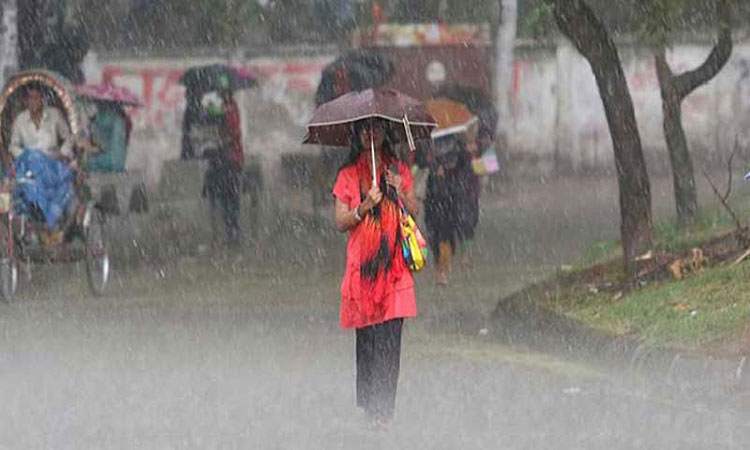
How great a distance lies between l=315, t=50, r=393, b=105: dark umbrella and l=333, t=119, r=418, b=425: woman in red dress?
18514mm

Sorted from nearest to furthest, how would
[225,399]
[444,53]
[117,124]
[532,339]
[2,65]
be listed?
[225,399] → [532,339] → [2,65] → [117,124] → [444,53]

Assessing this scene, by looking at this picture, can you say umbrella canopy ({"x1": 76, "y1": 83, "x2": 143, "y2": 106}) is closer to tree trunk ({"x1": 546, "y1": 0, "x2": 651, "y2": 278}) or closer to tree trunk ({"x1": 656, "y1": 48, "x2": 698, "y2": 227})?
tree trunk ({"x1": 656, "y1": 48, "x2": 698, "y2": 227})

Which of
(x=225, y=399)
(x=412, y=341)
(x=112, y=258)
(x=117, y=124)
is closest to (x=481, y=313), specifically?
(x=412, y=341)

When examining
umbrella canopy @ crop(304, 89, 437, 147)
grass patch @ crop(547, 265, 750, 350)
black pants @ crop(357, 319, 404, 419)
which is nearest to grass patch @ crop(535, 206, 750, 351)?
grass patch @ crop(547, 265, 750, 350)

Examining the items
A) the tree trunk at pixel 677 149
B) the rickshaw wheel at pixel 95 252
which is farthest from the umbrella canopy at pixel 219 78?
the rickshaw wheel at pixel 95 252

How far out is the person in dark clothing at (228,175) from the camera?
22.0 metres

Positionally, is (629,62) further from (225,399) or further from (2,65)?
(225,399)

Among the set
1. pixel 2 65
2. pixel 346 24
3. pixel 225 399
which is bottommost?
pixel 225 399

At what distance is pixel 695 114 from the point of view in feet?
112

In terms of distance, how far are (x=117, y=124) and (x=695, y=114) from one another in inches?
567

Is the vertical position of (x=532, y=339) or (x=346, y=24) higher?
(x=346, y=24)

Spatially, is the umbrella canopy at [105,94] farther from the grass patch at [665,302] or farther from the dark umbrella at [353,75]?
the grass patch at [665,302]

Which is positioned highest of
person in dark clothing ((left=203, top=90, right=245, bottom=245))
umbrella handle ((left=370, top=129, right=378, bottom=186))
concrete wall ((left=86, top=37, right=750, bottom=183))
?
concrete wall ((left=86, top=37, right=750, bottom=183))

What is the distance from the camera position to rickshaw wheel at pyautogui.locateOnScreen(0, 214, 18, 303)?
16.3 meters
